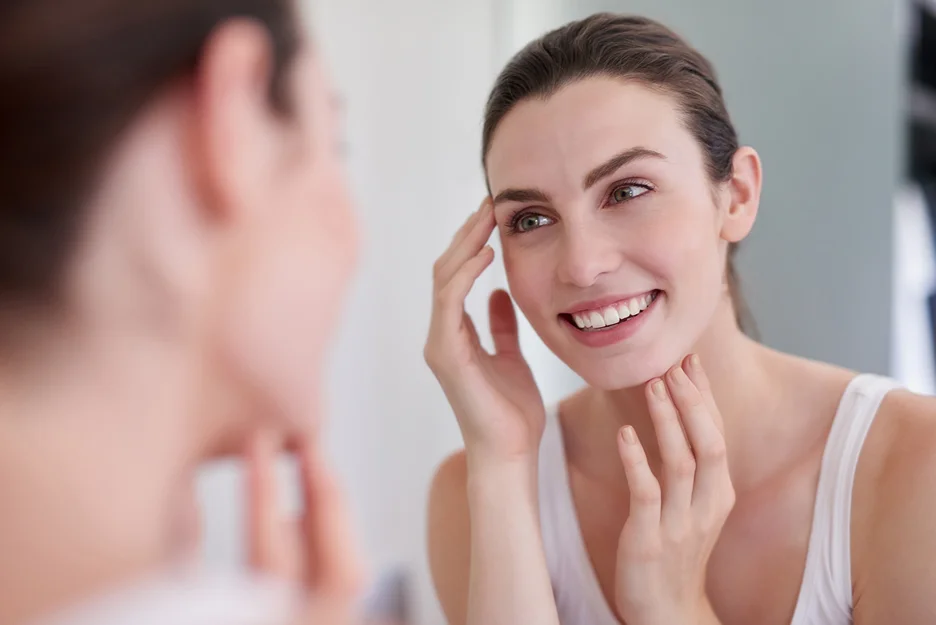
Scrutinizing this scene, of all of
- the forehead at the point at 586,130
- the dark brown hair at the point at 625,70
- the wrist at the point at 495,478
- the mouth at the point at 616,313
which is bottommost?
the wrist at the point at 495,478

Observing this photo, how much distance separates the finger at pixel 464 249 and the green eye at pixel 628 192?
0.13m

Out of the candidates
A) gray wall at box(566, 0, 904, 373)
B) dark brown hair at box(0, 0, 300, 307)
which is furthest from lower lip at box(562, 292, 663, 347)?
gray wall at box(566, 0, 904, 373)

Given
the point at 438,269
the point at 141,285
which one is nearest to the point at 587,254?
the point at 438,269

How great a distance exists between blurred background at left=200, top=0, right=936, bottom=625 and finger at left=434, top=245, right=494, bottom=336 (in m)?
0.03

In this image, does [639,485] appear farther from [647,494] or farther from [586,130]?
[586,130]

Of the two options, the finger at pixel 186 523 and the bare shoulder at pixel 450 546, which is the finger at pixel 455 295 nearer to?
the bare shoulder at pixel 450 546

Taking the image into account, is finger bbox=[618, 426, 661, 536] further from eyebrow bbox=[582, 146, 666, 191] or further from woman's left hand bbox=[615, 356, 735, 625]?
eyebrow bbox=[582, 146, 666, 191]

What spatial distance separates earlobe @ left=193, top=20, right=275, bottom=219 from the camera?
36 centimetres

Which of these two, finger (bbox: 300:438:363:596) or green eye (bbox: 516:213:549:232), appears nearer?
finger (bbox: 300:438:363:596)

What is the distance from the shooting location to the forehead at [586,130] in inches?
25.7

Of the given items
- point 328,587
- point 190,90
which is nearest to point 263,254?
point 190,90

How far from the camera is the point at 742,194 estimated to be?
0.75 metres

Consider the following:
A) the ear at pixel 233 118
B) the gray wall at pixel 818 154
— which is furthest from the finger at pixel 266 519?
the gray wall at pixel 818 154

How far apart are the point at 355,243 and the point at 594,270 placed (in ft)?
0.79
